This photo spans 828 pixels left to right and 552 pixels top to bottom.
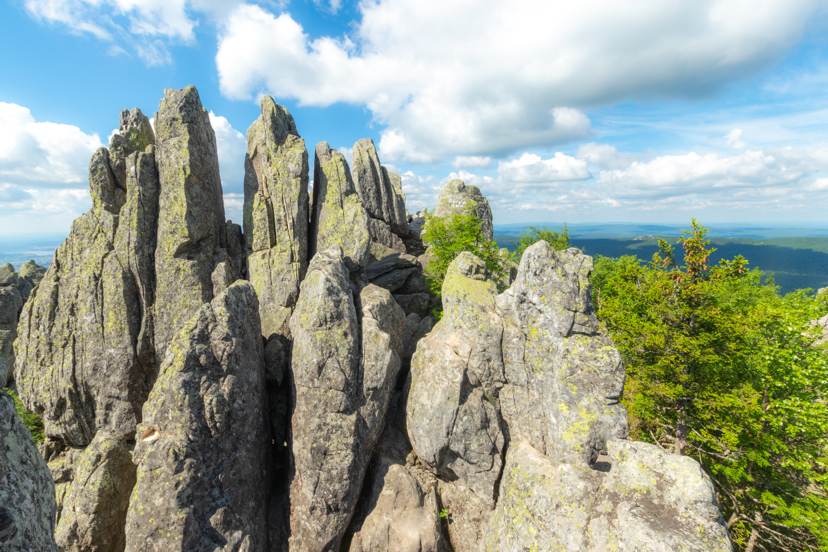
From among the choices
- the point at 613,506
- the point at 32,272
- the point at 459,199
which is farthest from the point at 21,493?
the point at 32,272

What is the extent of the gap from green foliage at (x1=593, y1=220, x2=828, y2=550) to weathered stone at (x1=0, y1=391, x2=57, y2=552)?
22.6 metres

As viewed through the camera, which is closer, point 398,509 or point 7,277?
point 398,509

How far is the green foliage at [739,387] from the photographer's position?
15664 millimetres

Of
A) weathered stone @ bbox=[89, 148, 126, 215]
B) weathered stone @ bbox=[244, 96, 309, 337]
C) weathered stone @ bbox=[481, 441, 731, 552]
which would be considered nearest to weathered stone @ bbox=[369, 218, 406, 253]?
weathered stone @ bbox=[244, 96, 309, 337]

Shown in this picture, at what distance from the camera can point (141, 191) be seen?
1738 cm

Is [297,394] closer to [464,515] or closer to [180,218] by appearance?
[464,515]

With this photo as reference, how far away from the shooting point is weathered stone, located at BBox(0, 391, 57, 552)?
15.1 feet

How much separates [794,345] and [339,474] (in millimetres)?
21849

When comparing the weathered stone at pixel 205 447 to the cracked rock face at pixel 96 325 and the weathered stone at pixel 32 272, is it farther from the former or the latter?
the weathered stone at pixel 32 272

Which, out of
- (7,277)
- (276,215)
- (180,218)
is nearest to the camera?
(180,218)

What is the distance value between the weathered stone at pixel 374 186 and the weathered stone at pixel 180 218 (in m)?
13.7

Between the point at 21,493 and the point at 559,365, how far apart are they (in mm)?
14239

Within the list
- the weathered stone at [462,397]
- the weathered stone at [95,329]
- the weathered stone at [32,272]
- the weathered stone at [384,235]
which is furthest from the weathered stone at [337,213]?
the weathered stone at [32,272]

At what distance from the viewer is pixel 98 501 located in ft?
47.1
